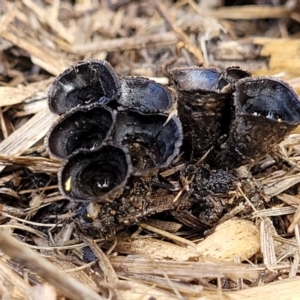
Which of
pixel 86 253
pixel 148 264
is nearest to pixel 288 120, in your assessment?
pixel 148 264

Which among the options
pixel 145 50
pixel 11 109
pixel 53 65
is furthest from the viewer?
pixel 145 50

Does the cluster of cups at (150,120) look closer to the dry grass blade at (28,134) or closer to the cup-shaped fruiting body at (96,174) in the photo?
the cup-shaped fruiting body at (96,174)

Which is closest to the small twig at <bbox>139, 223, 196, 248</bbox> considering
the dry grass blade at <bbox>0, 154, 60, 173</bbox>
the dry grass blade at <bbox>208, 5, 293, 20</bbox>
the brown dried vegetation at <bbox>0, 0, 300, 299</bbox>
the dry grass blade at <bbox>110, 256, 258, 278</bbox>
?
the brown dried vegetation at <bbox>0, 0, 300, 299</bbox>

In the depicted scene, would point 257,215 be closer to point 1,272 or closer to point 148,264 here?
point 148,264

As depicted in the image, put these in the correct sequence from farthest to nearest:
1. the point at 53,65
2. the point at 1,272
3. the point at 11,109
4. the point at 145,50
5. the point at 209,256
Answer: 1. the point at 145,50
2. the point at 53,65
3. the point at 11,109
4. the point at 209,256
5. the point at 1,272

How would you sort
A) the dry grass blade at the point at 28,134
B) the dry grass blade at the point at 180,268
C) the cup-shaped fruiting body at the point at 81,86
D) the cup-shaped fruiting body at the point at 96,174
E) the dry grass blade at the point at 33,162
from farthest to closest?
the dry grass blade at the point at 28,134 < the dry grass blade at the point at 33,162 < the cup-shaped fruiting body at the point at 81,86 < the dry grass blade at the point at 180,268 < the cup-shaped fruiting body at the point at 96,174

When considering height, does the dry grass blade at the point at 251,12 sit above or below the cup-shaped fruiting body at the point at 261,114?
above

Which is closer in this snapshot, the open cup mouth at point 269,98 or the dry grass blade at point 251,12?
the open cup mouth at point 269,98

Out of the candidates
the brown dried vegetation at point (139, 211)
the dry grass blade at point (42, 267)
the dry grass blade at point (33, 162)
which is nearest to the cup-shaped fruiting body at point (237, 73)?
the brown dried vegetation at point (139, 211)

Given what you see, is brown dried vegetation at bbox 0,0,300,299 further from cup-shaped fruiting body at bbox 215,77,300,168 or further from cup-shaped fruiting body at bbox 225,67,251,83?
cup-shaped fruiting body at bbox 225,67,251,83
